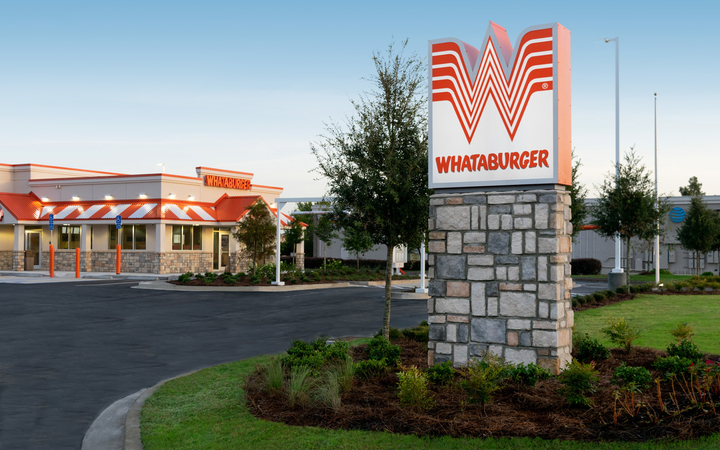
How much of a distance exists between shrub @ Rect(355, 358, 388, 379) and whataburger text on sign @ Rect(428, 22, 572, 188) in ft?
8.83

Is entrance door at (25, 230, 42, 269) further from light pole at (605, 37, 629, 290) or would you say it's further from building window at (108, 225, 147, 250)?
light pole at (605, 37, 629, 290)

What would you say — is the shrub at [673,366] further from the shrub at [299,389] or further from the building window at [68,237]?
the building window at [68,237]

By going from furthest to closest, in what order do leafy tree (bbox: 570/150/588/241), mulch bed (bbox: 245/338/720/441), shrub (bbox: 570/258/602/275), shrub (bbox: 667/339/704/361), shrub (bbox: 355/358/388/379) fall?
shrub (bbox: 570/258/602/275) < leafy tree (bbox: 570/150/588/241) < shrub (bbox: 355/358/388/379) < shrub (bbox: 667/339/704/361) < mulch bed (bbox: 245/338/720/441)

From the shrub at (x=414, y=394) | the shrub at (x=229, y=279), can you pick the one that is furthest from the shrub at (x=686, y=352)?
the shrub at (x=229, y=279)

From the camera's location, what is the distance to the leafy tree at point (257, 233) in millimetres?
29859

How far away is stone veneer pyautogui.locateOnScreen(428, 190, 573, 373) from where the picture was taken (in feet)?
27.0

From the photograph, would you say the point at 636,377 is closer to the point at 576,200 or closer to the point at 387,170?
the point at 387,170

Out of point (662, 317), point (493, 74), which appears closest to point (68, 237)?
point (662, 317)

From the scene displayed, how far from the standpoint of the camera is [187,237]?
3728cm

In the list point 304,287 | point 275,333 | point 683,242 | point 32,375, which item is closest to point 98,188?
point 304,287

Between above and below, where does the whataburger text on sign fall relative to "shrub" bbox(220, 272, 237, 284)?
above

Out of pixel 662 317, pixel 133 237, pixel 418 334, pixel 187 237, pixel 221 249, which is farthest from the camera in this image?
pixel 221 249

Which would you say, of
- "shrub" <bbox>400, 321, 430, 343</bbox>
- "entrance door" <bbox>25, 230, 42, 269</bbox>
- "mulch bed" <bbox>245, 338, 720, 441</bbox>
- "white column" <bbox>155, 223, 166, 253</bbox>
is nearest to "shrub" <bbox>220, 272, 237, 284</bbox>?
"white column" <bbox>155, 223, 166, 253</bbox>

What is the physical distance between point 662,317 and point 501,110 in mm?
9650
